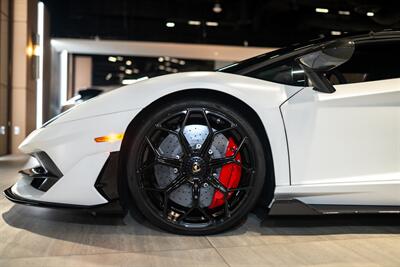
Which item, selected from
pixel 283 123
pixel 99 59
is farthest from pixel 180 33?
pixel 283 123

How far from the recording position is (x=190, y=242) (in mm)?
2432

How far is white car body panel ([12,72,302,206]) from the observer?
7.98ft

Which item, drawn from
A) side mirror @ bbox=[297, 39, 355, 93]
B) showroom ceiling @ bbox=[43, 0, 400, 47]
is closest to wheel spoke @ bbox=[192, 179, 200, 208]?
side mirror @ bbox=[297, 39, 355, 93]

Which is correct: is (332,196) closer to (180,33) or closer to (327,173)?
(327,173)

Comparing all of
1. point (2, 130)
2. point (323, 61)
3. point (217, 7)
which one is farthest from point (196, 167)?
point (217, 7)

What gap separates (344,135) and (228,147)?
66 centimetres

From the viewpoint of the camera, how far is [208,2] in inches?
474

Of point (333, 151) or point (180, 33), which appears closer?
point (333, 151)

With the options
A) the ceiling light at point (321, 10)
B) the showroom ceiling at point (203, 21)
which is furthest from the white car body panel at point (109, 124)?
the ceiling light at point (321, 10)

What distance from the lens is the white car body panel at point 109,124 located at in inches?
95.8

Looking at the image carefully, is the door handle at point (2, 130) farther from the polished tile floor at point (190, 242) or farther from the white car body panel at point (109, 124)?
the white car body panel at point (109, 124)

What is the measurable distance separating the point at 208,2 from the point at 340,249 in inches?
415

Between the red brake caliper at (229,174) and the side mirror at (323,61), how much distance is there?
59 centimetres

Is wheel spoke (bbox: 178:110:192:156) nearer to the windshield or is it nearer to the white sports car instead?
the white sports car
